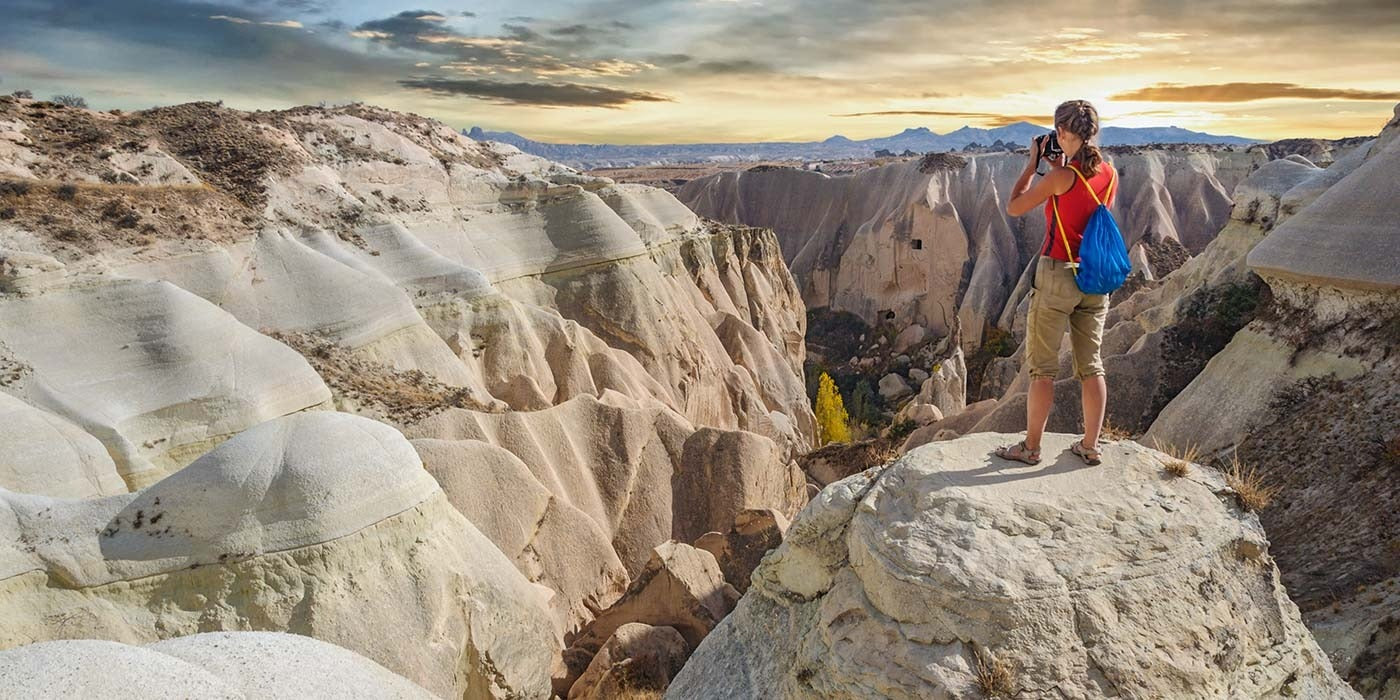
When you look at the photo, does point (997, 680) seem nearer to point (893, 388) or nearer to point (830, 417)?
Answer: point (830, 417)

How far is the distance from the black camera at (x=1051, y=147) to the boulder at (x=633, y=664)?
21.9ft

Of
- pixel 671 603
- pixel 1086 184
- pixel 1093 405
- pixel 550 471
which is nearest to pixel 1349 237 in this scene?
pixel 1093 405

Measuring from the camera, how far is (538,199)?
25484 mm

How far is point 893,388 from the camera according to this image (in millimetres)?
43156

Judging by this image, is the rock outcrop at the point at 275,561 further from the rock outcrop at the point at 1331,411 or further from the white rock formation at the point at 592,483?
the rock outcrop at the point at 1331,411

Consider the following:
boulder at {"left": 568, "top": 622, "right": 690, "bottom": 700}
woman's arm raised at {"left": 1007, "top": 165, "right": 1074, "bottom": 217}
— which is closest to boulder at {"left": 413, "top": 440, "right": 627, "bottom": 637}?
boulder at {"left": 568, "top": 622, "right": 690, "bottom": 700}

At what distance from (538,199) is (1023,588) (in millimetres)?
22095

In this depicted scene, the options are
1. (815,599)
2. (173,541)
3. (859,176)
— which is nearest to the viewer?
(815,599)

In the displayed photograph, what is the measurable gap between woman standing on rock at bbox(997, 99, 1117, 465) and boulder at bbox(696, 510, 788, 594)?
5.89m

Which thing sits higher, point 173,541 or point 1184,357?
point 1184,357

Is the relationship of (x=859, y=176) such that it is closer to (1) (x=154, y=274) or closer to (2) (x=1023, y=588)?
(1) (x=154, y=274)

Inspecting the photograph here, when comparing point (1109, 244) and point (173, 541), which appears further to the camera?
point (173, 541)

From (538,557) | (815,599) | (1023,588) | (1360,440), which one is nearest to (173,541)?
(538,557)

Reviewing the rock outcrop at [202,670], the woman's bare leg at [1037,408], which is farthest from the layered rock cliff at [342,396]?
the woman's bare leg at [1037,408]
